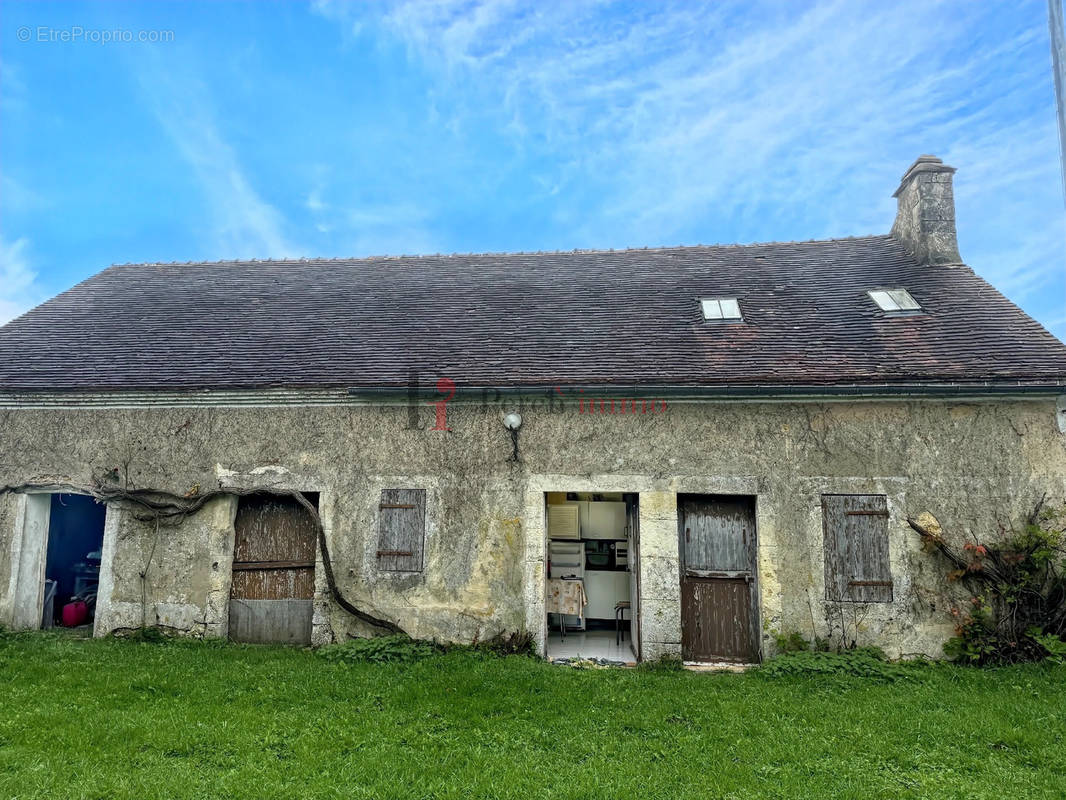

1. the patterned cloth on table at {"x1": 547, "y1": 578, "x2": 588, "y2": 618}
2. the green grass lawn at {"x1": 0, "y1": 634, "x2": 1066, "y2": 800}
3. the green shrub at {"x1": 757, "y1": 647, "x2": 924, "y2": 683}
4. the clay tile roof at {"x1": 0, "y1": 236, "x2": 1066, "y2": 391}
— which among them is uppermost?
the clay tile roof at {"x1": 0, "y1": 236, "x2": 1066, "y2": 391}

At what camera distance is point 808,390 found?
7.71 metres

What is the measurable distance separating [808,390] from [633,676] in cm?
379

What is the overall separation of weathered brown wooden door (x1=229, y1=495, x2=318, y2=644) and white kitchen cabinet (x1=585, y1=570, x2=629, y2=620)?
3912 mm

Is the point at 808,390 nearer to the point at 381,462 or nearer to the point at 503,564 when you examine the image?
the point at 503,564

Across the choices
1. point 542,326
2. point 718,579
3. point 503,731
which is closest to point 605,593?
point 718,579

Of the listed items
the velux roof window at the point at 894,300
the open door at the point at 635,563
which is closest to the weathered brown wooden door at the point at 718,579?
the open door at the point at 635,563

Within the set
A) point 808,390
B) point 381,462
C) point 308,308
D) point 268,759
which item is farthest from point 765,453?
point 308,308

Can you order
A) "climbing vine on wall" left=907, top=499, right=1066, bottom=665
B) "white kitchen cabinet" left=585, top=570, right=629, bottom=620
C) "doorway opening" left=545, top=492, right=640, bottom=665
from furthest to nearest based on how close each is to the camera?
"white kitchen cabinet" left=585, top=570, right=629, bottom=620, "doorway opening" left=545, top=492, right=640, bottom=665, "climbing vine on wall" left=907, top=499, right=1066, bottom=665

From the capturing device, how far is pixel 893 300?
959cm

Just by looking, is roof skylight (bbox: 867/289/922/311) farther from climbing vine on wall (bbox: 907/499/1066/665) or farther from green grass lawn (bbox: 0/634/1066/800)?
green grass lawn (bbox: 0/634/1066/800)

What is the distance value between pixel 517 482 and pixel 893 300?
20.1ft

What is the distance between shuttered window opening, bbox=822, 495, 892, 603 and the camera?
750 centimetres

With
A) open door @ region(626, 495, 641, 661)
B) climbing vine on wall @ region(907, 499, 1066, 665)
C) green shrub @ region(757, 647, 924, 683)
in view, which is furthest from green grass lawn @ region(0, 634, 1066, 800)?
open door @ region(626, 495, 641, 661)

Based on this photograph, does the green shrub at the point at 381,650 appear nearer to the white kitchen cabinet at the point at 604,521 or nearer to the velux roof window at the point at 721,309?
the white kitchen cabinet at the point at 604,521
